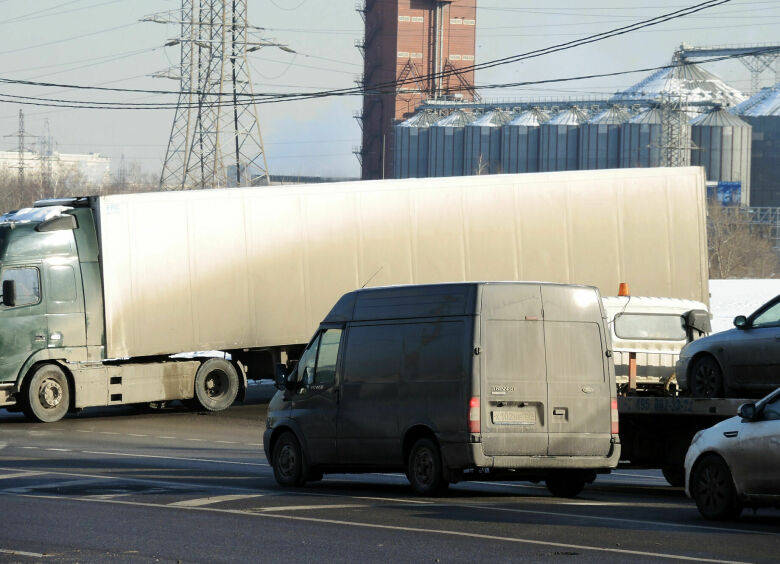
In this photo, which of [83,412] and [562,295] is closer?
[562,295]

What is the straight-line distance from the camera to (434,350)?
41.4 ft

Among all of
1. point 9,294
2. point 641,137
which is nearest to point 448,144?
point 641,137

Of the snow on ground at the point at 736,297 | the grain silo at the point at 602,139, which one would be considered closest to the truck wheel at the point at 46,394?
the snow on ground at the point at 736,297

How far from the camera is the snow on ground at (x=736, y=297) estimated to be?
43562mm

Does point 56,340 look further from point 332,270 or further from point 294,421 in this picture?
point 294,421

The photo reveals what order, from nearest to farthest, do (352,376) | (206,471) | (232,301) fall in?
(352,376)
(206,471)
(232,301)

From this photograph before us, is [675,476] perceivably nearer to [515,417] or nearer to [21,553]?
[515,417]

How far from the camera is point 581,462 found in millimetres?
12430

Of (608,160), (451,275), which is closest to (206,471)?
(451,275)

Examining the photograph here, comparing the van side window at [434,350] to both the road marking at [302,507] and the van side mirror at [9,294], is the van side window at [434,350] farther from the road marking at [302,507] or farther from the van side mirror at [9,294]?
the van side mirror at [9,294]

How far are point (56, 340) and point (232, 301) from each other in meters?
3.42

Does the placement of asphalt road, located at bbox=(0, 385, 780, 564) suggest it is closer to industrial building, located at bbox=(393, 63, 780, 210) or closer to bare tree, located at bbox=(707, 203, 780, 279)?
bare tree, located at bbox=(707, 203, 780, 279)

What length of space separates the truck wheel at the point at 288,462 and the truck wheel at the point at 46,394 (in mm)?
10052

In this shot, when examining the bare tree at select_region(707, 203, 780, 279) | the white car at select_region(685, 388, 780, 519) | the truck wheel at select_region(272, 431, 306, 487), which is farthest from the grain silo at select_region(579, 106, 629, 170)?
the white car at select_region(685, 388, 780, 519)
